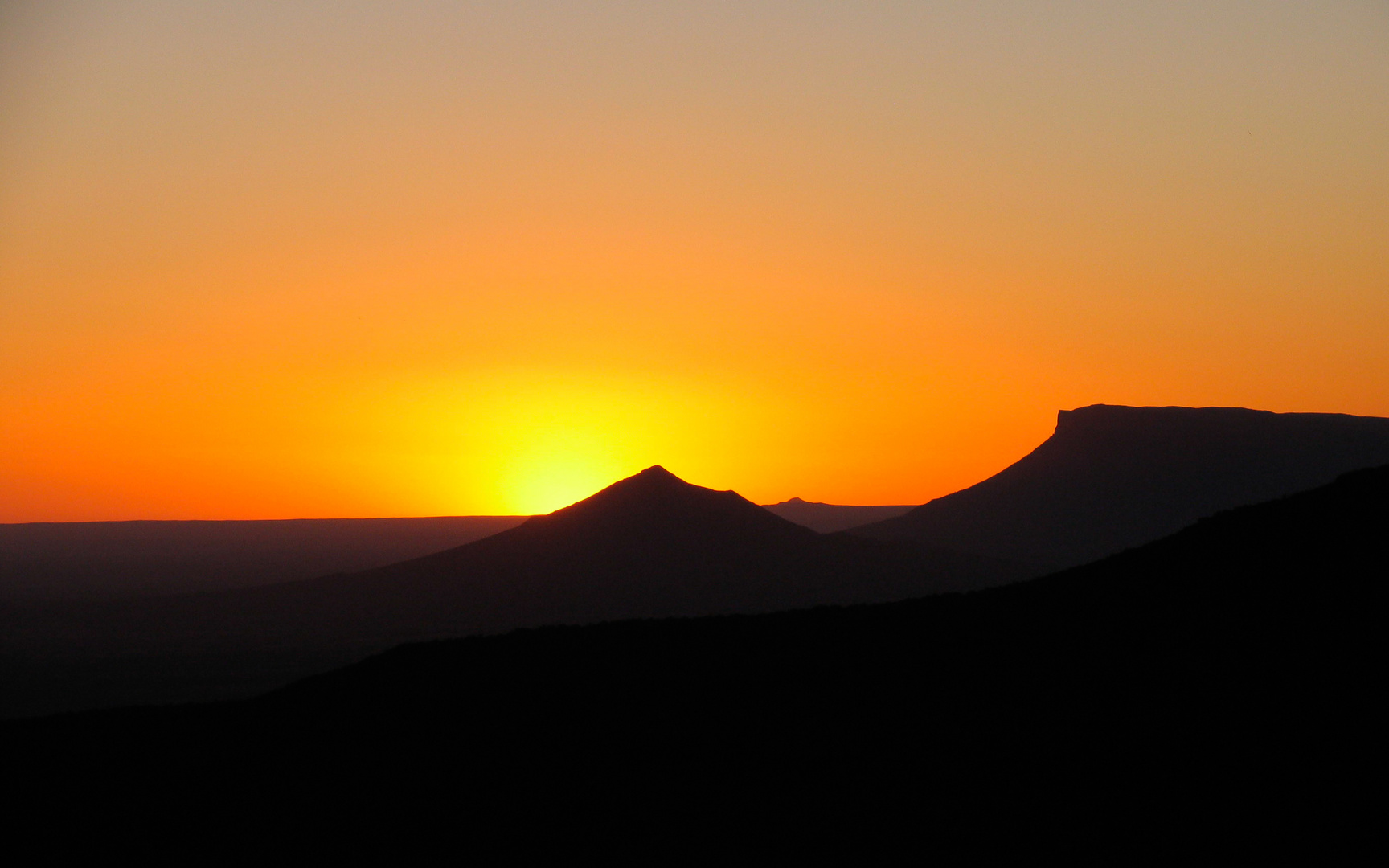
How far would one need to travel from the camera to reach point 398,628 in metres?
64.9

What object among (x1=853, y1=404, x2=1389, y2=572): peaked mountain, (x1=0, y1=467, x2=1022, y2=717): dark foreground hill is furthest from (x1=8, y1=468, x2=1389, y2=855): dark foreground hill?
(x1=853, y1=404, x2=1389, y2=572): peaked mountain

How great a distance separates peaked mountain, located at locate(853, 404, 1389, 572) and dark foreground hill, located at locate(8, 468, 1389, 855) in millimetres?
77123

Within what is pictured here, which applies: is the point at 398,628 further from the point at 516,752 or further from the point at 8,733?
the point at 516,752

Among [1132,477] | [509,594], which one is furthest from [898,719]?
[1132,477]

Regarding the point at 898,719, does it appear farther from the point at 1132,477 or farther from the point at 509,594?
the point at 1132,477

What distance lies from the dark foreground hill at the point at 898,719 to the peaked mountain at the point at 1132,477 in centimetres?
7712

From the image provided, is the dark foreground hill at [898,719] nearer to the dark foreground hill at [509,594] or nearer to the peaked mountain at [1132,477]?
the dark foreground hill at [509,594]

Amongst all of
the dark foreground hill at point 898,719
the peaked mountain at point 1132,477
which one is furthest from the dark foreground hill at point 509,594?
the dark foreground hill at point 898,719

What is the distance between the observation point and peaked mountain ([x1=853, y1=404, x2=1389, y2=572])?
10706 cm

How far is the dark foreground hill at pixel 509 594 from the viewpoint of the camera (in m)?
57.8

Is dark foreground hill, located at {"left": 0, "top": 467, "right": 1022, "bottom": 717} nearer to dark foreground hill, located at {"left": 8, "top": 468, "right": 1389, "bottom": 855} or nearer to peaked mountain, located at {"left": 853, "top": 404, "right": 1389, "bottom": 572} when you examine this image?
peaked mountain, located at {"left": 853, "top": 404, "right": 1389, "bottom": 572}

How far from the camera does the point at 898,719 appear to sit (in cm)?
1859

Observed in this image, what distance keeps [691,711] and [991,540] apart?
96.2m

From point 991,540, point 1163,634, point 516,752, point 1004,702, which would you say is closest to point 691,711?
point 516,752
